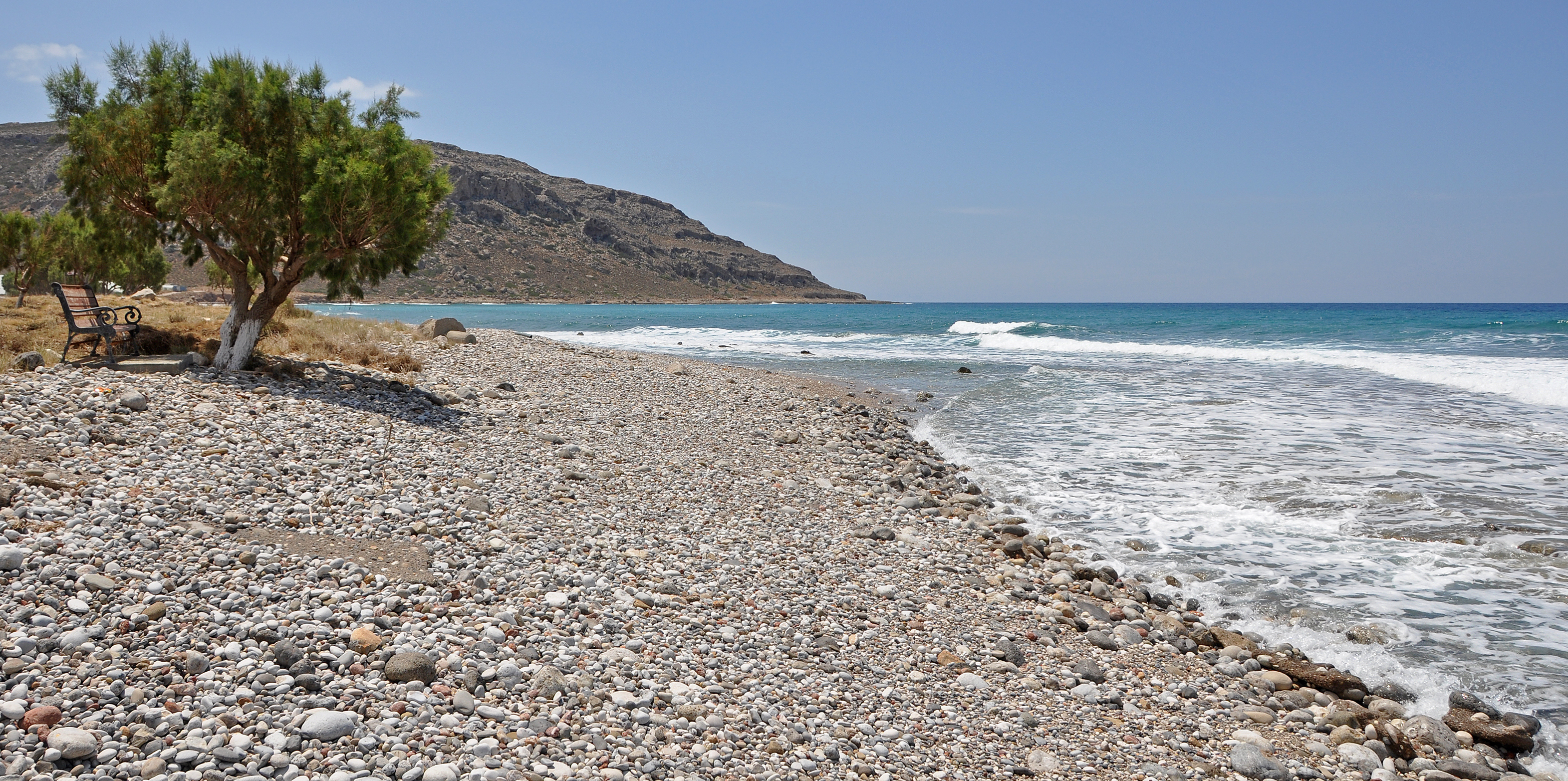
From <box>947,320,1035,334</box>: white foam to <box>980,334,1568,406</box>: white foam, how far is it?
1083cm

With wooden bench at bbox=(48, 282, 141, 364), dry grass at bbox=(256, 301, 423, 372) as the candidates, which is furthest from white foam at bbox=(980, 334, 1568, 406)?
wooden bench at bbox=(48, 282, 141, 364)

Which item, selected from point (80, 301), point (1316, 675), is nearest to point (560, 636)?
point (1316, 675)

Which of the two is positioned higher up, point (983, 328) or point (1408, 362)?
point (983, 328)

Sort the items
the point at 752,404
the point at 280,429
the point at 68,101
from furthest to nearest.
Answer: the point at 752,404 → the point at 68,101 → the point at 280,429

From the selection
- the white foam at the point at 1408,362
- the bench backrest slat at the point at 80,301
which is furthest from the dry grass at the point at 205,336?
the white foam at the point at 1408,362

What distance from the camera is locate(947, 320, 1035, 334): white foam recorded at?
57531mm

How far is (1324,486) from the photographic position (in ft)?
34.2

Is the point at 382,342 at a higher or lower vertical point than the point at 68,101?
lower

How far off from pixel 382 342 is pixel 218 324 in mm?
3934

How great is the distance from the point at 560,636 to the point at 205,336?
11160 millimetres

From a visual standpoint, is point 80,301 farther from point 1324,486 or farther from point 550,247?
point 550,247

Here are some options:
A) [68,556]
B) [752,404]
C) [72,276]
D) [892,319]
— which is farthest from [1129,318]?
[68,556]

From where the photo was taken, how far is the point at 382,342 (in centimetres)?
1828

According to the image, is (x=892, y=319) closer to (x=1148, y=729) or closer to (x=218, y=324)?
(x=218, y=324)
